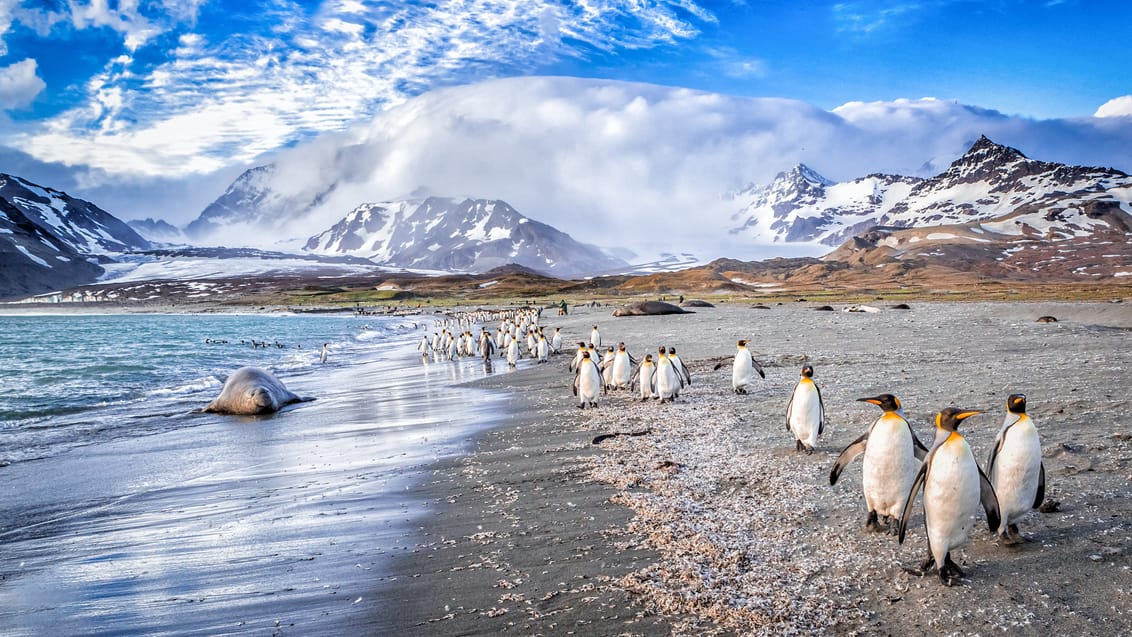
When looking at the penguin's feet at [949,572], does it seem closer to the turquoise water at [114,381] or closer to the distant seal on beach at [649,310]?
the turquoise water at [114,381]

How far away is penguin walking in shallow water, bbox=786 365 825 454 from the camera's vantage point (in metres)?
7.43

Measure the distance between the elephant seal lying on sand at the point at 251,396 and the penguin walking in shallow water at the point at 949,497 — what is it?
38.5ft

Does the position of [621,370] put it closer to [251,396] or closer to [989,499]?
[251,396]

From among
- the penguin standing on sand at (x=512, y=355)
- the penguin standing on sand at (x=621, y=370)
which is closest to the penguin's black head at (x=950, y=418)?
the penguin standing on sand at (x=621, y=370)

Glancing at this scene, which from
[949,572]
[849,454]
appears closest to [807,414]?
[849,454]

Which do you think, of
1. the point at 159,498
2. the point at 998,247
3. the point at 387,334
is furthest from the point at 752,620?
the point at 998,247

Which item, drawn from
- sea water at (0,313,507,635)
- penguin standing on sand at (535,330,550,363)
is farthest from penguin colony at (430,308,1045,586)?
penguin standing on sand at (535,330,550,363)

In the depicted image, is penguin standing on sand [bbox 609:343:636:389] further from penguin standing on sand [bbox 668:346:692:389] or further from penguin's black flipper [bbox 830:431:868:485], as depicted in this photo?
penguin's black flipper [bbox 830:431:868:485]

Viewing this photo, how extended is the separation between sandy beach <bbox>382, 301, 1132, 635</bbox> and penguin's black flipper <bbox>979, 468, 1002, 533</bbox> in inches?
8.4

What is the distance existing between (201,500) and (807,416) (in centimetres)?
640

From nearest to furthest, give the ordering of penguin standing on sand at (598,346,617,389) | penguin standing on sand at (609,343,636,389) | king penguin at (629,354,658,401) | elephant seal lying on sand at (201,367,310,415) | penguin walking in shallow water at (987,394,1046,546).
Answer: penguin walking in shallow water at (987,394,1046,546) → king penguin at (629,354,658,401) → elephant seal lying on sand at (201,367,310,415) → penguin standing on sand at (609,343,636,389) → penguin standing on sand at (598,346,617,389)

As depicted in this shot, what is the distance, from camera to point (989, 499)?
15.1 ft

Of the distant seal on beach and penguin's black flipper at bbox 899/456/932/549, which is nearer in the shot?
penguin's black flipper at bbox 899/456/932/549

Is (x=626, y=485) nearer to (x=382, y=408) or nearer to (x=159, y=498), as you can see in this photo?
(x=159, y=498)
